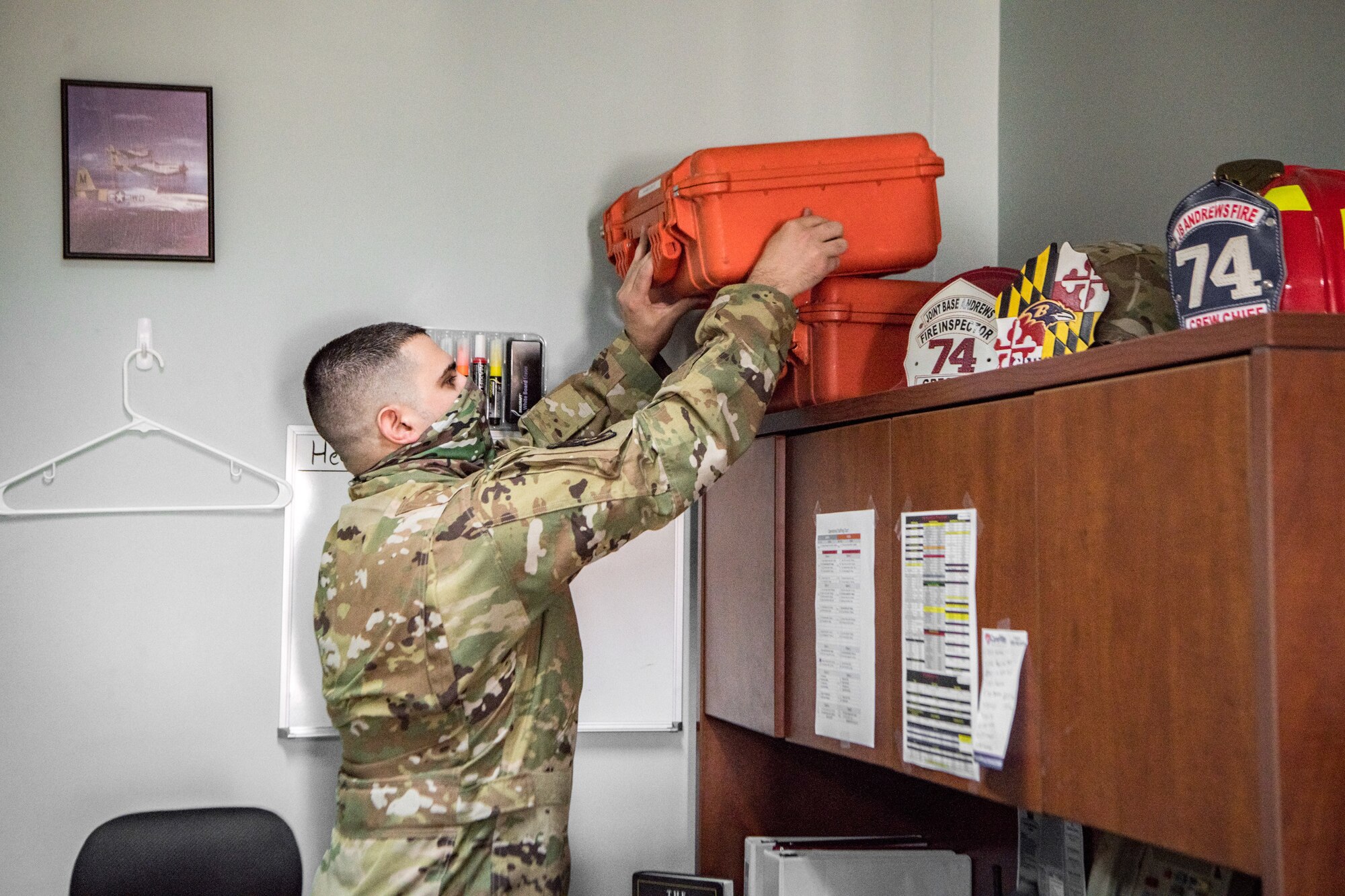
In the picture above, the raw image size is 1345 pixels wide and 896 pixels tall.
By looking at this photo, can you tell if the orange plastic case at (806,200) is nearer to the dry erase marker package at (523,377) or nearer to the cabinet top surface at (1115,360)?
the cabinet top surface at (1115,360)

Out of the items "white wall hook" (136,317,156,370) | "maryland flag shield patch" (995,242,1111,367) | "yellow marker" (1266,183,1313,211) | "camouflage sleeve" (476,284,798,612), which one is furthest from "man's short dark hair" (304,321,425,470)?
"yellow marker" (1266,183,1313,211)

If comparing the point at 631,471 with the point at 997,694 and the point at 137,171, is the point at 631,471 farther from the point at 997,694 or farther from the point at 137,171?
the point at 137,171

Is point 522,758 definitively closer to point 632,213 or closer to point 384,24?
point 632,213

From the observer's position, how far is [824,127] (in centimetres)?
247

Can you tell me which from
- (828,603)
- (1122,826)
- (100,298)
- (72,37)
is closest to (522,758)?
(828,603)

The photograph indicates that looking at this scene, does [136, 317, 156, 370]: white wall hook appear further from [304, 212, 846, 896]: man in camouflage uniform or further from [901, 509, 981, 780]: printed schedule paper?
[901, 509, 981, 780]: printed schedule paper

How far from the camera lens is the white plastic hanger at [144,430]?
2.10m

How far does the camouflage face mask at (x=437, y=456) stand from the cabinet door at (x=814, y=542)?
55 cm

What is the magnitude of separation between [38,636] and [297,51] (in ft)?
4.08

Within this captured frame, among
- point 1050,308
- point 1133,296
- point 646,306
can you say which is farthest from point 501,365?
point 1133,296

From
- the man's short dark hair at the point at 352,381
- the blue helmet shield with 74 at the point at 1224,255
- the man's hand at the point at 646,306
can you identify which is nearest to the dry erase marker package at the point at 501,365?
the man's hand at the point at 646,306

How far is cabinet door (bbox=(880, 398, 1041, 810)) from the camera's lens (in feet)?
4.27

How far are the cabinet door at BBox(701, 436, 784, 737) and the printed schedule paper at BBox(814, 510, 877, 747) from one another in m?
0.14

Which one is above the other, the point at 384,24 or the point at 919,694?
the point at 384,24
